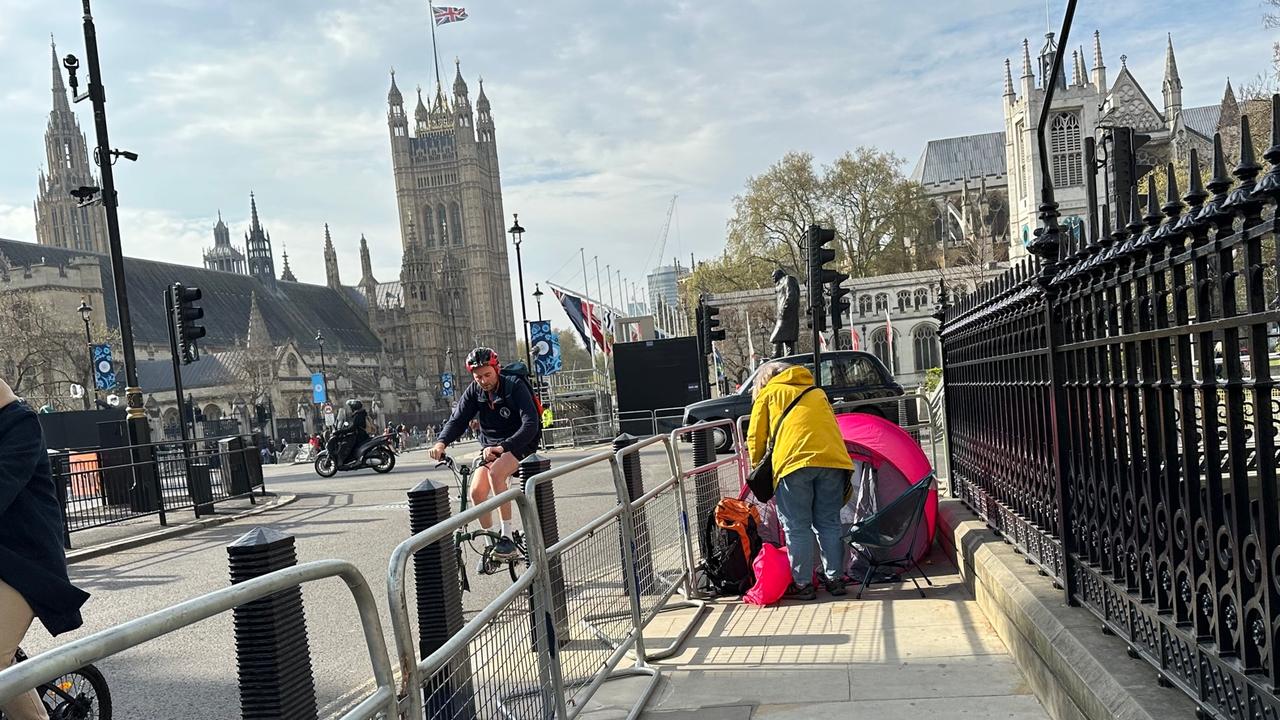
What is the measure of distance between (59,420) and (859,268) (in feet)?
194

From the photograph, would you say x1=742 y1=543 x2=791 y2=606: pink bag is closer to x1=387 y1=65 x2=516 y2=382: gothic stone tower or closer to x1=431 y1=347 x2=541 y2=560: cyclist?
x1=431 y1=347 x2=541 y2=560: cyclist

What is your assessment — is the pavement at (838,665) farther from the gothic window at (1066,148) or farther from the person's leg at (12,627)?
the gothic window at (1066,148)

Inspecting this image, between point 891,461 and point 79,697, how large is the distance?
526cm

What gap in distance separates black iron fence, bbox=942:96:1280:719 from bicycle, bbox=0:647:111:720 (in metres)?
4.22

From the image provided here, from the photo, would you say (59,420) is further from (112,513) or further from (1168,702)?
(1168,702)

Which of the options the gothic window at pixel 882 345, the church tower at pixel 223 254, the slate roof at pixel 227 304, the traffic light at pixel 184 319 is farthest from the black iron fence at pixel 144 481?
the church tower at pixel 223 254

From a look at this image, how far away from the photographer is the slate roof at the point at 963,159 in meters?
94.0

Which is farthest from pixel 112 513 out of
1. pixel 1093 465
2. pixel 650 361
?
pixel 650 361

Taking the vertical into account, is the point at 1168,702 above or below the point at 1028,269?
below

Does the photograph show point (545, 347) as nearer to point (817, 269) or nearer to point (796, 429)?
point (817, 269)

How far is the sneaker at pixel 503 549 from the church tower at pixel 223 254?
431ft

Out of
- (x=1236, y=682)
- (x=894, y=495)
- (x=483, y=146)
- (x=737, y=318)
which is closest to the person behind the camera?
(x=1236, y=682)

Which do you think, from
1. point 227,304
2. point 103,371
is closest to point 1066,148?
point 103,371

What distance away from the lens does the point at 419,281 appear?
352 ft
